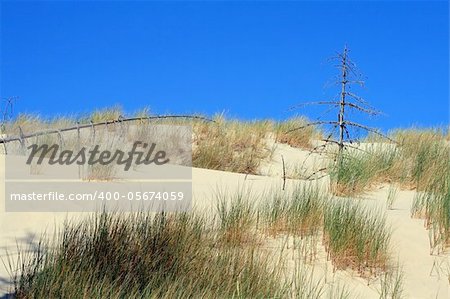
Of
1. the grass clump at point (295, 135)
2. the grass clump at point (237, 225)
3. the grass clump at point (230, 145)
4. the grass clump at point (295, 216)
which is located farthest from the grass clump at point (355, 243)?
the grass clump at point (295, 135)

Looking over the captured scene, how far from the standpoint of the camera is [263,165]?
11.5 m

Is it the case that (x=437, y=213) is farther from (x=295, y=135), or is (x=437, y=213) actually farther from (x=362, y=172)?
(x=295, y=135)

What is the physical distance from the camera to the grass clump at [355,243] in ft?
17.0

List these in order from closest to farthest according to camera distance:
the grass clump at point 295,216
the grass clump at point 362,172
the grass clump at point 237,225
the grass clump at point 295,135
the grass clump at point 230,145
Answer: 1. the grass clump at point 237,225
2. the grass clump at point 295,216
3. the grass clump at point 362,172
4. the grass clump at point 230,145
5. the grass clump at point 295,135

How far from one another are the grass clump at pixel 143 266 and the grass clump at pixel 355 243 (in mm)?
919

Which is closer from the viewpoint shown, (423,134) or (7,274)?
(7,274)

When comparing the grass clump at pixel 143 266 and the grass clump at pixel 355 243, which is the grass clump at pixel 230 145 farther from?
the grass clump at pixel 143 266

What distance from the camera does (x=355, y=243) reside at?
5219 mm

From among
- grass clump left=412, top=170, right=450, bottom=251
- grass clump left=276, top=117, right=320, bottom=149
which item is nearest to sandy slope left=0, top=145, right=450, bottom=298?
grass clump left=412, top=170, right=450, bottom=251

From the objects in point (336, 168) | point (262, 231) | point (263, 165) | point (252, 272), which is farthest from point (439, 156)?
point (252, 272)

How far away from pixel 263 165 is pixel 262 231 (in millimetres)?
6054

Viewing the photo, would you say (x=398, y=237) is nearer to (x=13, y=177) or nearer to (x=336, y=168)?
(x=336, y=168)

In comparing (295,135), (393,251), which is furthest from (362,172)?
(295,135)

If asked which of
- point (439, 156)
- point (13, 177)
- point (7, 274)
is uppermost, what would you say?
point (439, 156)
